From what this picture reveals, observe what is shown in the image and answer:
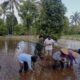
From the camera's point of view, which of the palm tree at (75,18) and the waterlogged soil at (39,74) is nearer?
the waterlogged soil at (39,74)

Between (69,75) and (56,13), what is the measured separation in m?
13.5

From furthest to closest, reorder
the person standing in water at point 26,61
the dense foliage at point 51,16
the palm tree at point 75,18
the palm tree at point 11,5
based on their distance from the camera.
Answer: the palm tree at point 75,18 → the palm tree at point 11,5 → the dense foliage at point 51,16 → the person standing in water at point 26,61

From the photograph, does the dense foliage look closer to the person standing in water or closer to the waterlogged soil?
the waterlogged soil

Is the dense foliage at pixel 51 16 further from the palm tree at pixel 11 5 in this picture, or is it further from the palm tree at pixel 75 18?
the palm tree at pixel 75 18

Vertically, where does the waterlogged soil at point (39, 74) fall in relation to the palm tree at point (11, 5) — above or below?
below

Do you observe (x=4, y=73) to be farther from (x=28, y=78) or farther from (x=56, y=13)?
(x=56, y=13)

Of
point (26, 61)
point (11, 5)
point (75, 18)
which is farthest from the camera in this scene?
point (75, 18)

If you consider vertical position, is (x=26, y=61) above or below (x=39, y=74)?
above

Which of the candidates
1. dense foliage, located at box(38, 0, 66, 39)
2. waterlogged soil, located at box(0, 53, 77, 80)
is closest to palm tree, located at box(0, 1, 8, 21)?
→ dense foliage, located at box(38, 0, 66, 39)

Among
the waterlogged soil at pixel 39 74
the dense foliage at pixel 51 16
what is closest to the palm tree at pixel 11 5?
the dense foliage at pixel 51 16

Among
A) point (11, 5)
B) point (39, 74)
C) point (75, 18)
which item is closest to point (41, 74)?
point (39, 74)

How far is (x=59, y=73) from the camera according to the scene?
990 centimetres

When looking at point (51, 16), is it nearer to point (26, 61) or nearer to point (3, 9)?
point (26, 61)

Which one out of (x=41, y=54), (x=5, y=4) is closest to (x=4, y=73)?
(x=41, y=54)
